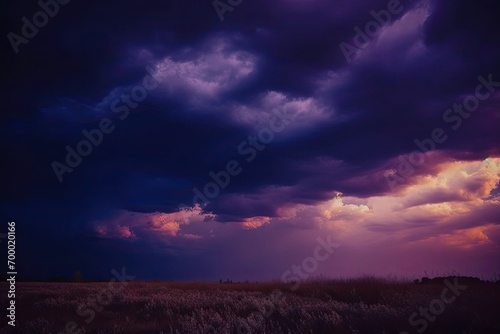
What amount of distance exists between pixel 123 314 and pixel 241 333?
6682mm

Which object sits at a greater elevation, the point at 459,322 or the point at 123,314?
the point at 459,322

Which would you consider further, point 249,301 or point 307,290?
point 307,290

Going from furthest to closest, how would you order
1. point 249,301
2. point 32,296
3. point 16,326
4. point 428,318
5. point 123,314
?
point 32,296 → point 249,301 → point 123,314 → point 16,326 → point 428,318

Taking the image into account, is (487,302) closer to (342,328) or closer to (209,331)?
(342,328)

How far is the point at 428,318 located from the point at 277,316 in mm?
4259

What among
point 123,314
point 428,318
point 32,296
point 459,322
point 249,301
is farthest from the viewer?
point 32,296

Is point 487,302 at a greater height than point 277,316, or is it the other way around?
point 487,302

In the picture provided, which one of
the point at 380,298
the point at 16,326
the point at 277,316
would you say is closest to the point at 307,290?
the point at 380,298

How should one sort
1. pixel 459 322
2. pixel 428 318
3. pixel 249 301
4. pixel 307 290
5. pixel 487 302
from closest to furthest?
pixel 459 322 < pixel 428 318 < pixel 487 302 < pixel 249 301 < pixel 307 290

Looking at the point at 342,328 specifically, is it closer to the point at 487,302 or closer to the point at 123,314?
the point at 487,302

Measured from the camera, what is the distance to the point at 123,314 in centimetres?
1278

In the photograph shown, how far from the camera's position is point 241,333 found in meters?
8.20

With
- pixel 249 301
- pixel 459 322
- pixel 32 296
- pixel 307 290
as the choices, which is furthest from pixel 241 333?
pixel 32 296

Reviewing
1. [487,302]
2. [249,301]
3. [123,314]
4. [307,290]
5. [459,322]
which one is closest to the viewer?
[459,322]
